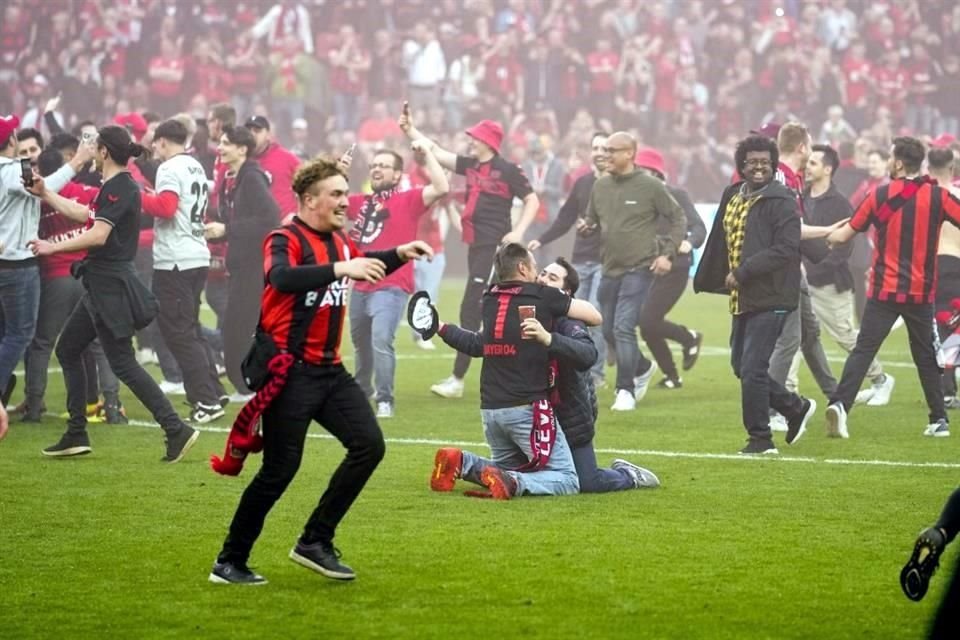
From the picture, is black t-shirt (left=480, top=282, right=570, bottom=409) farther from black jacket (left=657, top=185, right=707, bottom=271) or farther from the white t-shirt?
black jacket (left=657, top=185, right=707, bottom=271)

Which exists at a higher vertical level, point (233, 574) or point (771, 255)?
point (771, 255)

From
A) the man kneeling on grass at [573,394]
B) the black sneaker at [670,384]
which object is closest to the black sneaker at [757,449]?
the man kneeling on grass at [573,394]

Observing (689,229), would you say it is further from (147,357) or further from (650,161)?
(147,357)

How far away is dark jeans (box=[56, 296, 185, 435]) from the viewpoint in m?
11.5

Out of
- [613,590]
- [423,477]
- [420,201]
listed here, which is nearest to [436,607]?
[613,590]

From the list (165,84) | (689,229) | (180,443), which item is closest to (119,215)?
(180,443)

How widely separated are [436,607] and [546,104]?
25.4 m

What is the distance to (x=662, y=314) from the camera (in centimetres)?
1596

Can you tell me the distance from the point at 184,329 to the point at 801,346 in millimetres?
4746

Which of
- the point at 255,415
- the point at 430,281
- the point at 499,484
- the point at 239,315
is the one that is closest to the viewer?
the point at 255,415

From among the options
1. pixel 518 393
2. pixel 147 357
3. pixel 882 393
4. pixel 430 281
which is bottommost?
pixel 147 357

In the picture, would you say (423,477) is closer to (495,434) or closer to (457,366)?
(495,434)

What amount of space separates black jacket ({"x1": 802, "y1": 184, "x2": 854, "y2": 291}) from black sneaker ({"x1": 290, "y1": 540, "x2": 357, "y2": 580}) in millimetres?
6994

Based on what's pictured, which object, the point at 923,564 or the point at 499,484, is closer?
the point at 923,564
